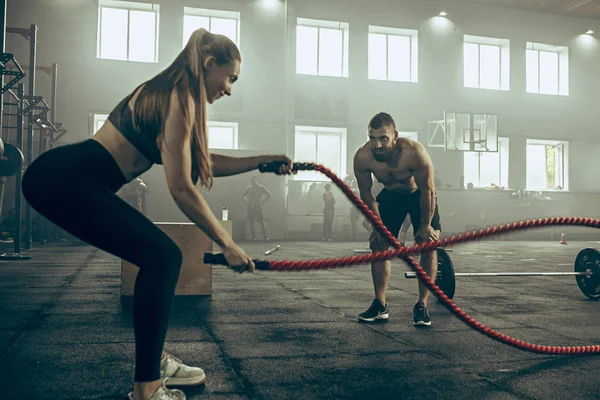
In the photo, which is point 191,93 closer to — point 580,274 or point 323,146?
point 580,274

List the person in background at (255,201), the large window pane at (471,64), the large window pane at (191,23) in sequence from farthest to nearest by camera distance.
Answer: the large window pane at (471,64) → the large window pane at (191,23) → the person in background at (255,201)

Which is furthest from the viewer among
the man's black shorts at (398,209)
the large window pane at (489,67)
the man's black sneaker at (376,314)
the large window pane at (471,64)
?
the large window pane at (489,67)

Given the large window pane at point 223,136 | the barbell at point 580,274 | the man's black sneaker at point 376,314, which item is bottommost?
the man's black sneaker at point 376,314

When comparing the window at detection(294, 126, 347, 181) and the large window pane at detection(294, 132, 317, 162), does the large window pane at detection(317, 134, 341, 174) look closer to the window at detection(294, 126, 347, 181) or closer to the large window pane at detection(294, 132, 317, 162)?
the window at detection(294, 126, 347, 181)

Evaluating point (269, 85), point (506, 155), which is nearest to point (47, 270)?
point (269, 85)

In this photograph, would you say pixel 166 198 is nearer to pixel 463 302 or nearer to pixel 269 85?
pixel 269 85

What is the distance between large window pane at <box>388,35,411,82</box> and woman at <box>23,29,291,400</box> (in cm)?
1571

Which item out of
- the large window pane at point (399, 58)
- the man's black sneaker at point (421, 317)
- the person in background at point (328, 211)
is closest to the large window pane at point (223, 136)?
the person in background at point (328, 211)

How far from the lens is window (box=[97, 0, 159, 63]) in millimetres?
14797

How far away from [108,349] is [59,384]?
646mm

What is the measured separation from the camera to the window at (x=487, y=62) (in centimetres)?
1758

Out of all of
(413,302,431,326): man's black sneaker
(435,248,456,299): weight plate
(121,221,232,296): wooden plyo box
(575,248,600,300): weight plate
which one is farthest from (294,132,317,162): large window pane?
(413,302,431,326): man's black sneaker

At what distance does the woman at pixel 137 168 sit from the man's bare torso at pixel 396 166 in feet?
7.08

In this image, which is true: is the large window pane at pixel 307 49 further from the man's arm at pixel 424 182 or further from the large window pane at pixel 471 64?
the man's arm at pixel 424 182
